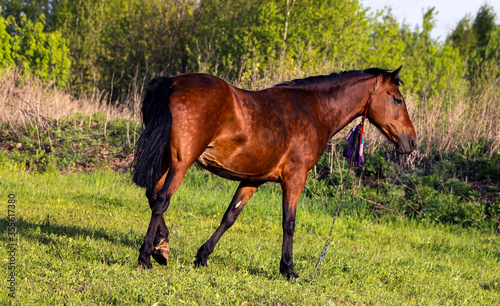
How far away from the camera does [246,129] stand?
457 cm

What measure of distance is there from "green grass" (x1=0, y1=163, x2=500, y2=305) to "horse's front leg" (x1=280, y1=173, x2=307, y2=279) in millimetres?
153

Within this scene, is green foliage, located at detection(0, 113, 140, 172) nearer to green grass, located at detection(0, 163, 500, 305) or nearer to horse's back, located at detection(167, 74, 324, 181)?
green grass, located at detection(0, 163, 500, 305)

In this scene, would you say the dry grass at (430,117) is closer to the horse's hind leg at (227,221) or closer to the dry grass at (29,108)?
the dry grass at (29,108)

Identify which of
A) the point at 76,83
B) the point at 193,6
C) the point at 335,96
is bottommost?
the point at 76,83

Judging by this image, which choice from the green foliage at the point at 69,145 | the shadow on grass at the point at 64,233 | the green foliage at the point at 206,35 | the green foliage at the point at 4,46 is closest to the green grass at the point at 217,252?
the shadow on grass at the point at 64,233

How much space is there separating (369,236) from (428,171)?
3.68 m

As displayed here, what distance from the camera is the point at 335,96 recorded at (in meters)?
5.61

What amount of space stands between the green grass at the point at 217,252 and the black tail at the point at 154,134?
906 mm

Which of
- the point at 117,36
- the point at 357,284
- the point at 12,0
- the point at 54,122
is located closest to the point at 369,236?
the point at 357,284

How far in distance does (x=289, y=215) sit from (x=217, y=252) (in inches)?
46.8

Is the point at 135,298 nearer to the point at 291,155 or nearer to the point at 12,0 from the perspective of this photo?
the point at 291,155

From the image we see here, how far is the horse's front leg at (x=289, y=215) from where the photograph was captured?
200 inches

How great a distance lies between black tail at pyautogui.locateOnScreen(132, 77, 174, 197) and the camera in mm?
4082

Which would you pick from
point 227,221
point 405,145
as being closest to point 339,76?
point 405,145
